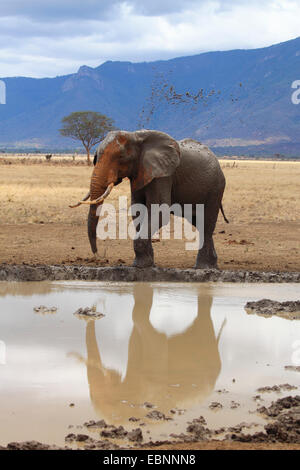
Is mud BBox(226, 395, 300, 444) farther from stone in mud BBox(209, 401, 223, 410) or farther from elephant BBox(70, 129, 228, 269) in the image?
elephant BBox(70, 129, 228, 269)

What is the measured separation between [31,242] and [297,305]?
641cm

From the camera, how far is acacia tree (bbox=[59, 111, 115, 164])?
6519 cm

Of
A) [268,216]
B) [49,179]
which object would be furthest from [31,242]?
[49,179]

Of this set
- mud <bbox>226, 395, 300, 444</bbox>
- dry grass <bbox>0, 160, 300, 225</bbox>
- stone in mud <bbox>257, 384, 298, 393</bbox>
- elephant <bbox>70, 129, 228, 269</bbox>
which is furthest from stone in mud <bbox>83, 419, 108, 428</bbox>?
dry grass <bbox>0, 160, 300, 225</bbox>

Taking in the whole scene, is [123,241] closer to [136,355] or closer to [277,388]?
[136,355]

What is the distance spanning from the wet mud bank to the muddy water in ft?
0.88

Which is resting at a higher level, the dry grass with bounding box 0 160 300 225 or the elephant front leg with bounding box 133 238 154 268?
the dry grass with bounding box 0 160 300 225

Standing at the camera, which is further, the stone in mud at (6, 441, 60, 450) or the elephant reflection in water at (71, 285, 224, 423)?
the elephant reflection in water at (71, 285, 224, 423)

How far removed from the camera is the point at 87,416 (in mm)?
5566

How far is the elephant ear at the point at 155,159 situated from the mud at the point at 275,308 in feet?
7.72

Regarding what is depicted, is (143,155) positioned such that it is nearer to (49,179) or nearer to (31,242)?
(31,242)

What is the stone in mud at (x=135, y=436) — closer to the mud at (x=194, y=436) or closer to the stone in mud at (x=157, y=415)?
the mud at (x=194, y=436)

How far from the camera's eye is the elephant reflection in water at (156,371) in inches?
234

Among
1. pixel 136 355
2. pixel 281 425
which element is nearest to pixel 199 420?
pixel 281 425
